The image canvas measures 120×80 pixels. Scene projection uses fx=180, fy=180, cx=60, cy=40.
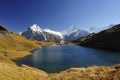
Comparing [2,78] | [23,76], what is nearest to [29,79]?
[23,76]

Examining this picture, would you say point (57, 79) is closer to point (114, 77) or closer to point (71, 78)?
point (71, 78)

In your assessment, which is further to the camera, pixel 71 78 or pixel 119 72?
pixel 71 78

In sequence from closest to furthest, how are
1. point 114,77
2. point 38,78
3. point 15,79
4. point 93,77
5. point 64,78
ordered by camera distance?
point 114,77 → point 93,77 → point 64,78 → point 15,79 → point 38,78

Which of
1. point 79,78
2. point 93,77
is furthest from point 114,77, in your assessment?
point 79,78

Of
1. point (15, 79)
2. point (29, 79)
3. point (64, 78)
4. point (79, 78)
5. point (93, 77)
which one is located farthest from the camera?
point (29, 79)

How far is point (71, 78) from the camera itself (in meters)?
23.6

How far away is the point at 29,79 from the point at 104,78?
14.0 m

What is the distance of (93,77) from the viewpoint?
21312 millimetres

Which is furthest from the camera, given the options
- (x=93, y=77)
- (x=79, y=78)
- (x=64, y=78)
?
(x=64, y=78)

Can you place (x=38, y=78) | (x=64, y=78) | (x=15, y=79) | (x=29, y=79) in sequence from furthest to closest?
(x=38, y=78) < (x=29, y=79) < (x=15, y=79) < (x=64, y=78)

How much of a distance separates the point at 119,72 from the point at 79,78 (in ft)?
17.3

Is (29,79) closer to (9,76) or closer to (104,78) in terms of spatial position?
(9,76)

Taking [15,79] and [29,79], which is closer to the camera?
[15,79]

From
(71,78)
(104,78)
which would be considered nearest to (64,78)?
(71,78)
